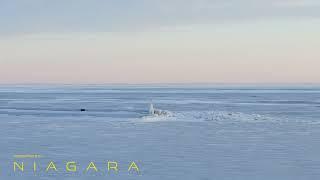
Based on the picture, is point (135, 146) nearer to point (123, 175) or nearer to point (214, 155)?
point (214, 155)

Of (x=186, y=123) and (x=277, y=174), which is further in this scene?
(x=186, y=123)

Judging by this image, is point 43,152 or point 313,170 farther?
point 43,152

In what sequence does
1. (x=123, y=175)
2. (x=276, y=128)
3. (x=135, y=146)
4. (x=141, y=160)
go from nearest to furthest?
(x=123, y=175) → (x=141, y=160) → (x=135, y=146) → (x=276, y=128)

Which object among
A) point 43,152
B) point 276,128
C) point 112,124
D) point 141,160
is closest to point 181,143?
point 141,160

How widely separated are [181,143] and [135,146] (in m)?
1.59

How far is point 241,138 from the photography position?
16422 mm

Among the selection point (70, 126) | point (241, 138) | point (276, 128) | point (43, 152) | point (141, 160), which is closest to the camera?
point (141, 160)

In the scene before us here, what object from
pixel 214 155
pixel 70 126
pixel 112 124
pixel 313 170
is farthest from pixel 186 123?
pixel 313 170

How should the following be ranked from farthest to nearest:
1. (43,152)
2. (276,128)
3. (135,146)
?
(276,128) < (135,146) < (43,152)

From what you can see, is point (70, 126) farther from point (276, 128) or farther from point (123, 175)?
point (123, 175)

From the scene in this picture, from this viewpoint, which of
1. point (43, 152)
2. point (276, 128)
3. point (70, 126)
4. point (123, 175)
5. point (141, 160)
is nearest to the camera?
point (123, 175)

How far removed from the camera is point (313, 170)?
35.8ft

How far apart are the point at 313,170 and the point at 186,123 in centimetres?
1182

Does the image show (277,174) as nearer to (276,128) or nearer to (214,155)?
(214,155)
